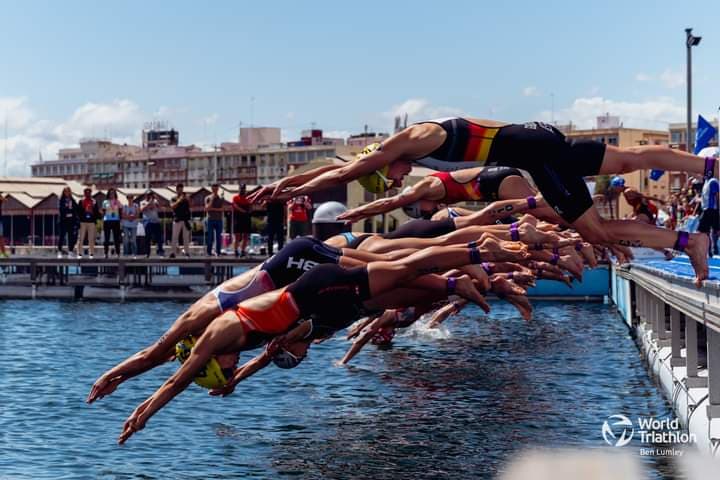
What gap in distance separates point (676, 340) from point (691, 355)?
3223 mm

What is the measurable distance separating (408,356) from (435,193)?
1129 cm

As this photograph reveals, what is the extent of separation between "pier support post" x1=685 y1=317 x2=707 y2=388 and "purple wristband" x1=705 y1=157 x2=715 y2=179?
3891 mm

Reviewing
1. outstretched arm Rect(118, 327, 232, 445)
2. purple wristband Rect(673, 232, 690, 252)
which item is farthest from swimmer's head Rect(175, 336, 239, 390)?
purple wristband Rect(673, 232, 690, 252)

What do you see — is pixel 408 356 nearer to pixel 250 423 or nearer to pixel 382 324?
pixel 382 324

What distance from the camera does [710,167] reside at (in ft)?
52.3

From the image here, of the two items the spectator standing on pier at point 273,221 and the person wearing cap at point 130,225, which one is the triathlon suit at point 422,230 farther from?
the person wearing cap at point 130,225

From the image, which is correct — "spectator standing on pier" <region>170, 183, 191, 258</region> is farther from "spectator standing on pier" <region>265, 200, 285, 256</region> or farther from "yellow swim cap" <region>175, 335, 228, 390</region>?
"yellow swim cap" <region>175, 335, 228, 390</region>

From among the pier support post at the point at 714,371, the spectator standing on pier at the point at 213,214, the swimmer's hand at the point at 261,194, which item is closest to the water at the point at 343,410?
the pier support post at the point at 714,371

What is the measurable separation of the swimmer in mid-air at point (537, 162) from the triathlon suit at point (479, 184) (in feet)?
19.0

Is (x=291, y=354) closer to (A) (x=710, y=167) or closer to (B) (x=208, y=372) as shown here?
(B) (x=208, y=372)

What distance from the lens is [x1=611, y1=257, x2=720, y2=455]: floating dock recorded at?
→ 1609 cm

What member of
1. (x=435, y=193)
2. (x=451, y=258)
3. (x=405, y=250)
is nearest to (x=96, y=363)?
(x=435, y=193)

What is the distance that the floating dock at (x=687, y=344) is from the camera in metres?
16.1

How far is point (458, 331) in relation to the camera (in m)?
40.9
